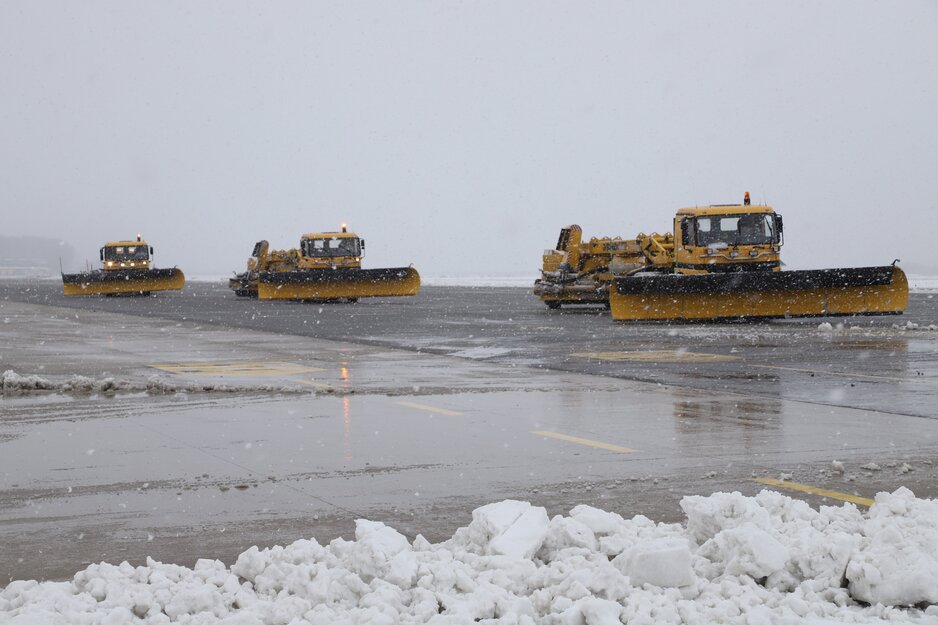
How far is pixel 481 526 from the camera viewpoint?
204 inches

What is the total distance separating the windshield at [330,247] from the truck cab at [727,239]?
20206 mm

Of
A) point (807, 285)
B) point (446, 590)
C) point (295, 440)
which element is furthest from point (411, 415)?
point (807, 285)

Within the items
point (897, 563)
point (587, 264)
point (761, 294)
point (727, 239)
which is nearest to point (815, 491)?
point (897, 563)

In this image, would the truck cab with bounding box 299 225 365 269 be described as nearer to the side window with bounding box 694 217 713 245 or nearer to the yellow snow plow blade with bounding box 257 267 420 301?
the yellow snow plow blade with bounding box 257 267 420 301

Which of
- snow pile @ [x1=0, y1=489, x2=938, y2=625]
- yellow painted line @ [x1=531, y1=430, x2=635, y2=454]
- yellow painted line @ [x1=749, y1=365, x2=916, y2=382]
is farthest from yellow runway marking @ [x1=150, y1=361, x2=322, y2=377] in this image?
snow pile @ [x1=0, y1=489, x2=938, y2=625]

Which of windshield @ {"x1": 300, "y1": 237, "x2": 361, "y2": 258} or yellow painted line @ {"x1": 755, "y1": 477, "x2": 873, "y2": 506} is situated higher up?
windshield @ {"x1": 300, "y1": 237, "x2": 361, "y2": 258}

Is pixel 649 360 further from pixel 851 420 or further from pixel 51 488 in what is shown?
pixel 51 488

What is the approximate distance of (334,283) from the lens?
139 feet

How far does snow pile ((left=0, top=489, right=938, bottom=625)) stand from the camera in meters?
4.33

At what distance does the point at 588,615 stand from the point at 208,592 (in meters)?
1.37

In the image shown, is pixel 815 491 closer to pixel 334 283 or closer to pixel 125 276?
pixel 334 283

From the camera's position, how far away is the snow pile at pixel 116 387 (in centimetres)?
1269

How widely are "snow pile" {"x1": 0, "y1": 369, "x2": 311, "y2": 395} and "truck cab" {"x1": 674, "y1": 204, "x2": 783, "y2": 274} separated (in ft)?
54.5

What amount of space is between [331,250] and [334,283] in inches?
156
